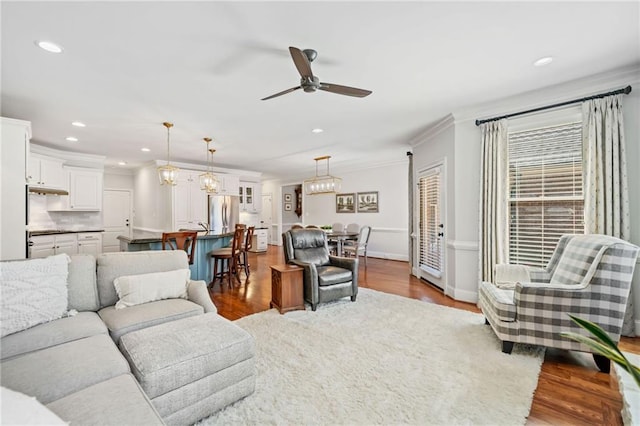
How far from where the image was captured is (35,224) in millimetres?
5934

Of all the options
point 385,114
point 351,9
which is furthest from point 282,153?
point 351,9

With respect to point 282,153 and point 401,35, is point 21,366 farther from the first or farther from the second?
point 282,153

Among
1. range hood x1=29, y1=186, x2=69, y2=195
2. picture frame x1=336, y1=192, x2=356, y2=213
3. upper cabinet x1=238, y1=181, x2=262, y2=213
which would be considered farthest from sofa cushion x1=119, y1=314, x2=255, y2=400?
upper cabinet x1=238, y1=181, x2=262, y2=213

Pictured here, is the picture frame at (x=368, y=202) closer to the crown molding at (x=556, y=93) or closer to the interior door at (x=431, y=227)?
the interior door at (x=431, y=227)

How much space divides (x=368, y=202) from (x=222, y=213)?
4.12 metres

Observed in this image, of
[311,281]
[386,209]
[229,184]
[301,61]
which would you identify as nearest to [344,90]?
[301,61]

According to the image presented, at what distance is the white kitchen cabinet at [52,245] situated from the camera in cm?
501

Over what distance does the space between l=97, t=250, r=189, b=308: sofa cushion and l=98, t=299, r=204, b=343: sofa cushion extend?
135 mm

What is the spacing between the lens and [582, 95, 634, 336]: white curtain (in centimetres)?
280

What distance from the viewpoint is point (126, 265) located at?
241cm

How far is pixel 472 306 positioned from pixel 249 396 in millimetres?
3105

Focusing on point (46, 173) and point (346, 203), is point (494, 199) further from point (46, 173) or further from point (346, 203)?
point (46, 173)

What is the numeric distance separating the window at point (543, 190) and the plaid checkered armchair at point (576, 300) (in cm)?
80

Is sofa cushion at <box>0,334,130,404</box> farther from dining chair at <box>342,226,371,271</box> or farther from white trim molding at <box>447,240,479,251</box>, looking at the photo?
dining chair at <box>342,226,371,271</box>
